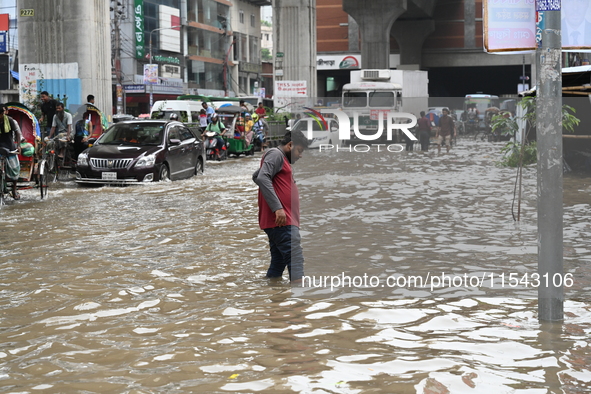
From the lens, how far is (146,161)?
18.4 metres

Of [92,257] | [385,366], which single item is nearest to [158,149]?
[92,257]

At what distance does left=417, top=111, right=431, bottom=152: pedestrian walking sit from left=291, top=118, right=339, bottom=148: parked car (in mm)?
1068

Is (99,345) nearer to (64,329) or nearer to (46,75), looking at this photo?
(64,329)

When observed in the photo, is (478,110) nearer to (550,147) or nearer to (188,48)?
(550,147)

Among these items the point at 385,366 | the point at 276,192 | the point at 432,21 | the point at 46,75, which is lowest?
the point at 385,366

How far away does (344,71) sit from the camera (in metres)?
71.4

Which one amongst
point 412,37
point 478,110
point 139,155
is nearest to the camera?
point 478,110

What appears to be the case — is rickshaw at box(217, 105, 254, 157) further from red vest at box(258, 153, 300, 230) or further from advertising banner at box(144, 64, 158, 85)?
advertising banner at box(144, 64, 158, 85)

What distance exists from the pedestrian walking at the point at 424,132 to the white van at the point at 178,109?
79.3 ft

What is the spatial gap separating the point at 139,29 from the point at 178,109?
27.2 m

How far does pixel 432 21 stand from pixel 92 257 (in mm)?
60553

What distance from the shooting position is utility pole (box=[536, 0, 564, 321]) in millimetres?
5883

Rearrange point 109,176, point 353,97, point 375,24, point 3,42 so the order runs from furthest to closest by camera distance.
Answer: point 375,24 < point 3,42 < point 353,97 < point 109,176

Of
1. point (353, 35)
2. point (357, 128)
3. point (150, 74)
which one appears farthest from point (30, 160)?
point (353, 35)
